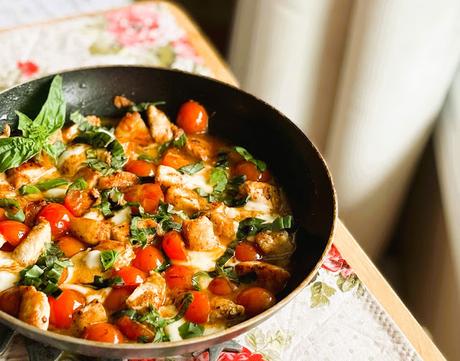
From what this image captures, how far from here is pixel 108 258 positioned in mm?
1258

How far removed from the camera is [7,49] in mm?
→ 1983

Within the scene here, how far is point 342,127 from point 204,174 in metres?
0.78

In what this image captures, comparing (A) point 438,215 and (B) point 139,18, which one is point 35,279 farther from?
(A) point 438,215

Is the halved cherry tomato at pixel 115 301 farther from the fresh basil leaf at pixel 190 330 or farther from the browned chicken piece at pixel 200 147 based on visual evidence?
the browned chicken piece at pixel 200 147

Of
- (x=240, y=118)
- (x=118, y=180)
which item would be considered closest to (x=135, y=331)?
(x=118, y=180)

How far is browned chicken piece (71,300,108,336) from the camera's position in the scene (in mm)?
1154

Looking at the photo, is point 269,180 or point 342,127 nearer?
point 269,180

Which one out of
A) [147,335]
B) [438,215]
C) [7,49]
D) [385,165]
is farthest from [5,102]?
[438,215]

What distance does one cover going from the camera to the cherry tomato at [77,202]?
1.38m

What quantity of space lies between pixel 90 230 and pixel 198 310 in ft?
0.92

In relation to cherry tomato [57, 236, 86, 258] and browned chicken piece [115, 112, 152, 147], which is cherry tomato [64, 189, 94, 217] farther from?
browned chicken piece [115, 112, 152, 147]

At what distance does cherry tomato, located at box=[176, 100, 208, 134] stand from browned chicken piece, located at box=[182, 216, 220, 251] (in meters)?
0.36

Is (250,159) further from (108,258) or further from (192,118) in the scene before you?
(108,258)

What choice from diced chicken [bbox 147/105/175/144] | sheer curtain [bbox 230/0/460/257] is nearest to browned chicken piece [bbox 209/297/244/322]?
diced chicken [bbox 147/105/175/144]
